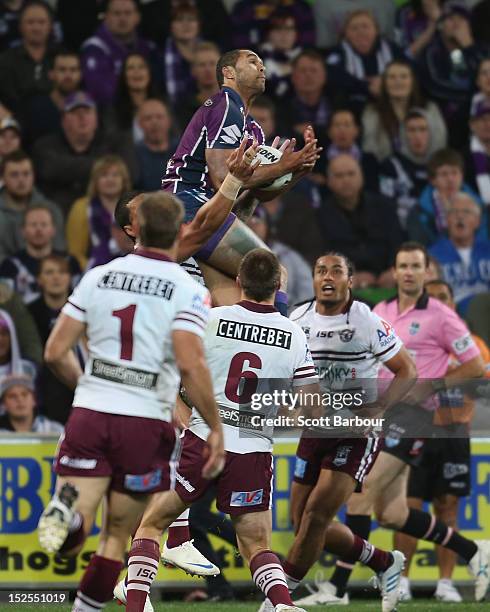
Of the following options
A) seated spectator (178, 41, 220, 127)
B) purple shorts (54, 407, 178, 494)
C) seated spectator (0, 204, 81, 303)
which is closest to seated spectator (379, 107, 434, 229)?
seated spectator (178, 41, 220, 127)

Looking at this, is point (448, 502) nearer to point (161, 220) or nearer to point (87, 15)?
point (161, 220)

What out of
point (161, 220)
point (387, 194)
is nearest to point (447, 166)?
point (387, 194)

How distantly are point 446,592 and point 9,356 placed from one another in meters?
4.43

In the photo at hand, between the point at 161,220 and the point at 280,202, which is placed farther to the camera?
the point at 280,202

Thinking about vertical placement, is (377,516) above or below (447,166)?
below

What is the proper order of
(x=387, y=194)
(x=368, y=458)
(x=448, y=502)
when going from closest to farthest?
(x=368, y=458) < (x=448, y=502) < (x=387, y=194)

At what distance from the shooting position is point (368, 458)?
10.4 metres

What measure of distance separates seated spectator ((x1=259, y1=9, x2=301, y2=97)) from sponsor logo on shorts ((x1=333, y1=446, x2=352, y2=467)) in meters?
6.67

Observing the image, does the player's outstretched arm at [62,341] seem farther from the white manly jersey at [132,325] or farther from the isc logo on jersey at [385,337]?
the isc logo on jersey at [385,337]

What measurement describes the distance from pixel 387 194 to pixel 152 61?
299 cm

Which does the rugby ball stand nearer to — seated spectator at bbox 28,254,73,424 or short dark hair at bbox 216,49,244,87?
short dark hair at bbox 216,49,244,87

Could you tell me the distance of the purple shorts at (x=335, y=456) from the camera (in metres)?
10.3

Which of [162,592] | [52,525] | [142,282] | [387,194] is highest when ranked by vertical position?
[387,194]

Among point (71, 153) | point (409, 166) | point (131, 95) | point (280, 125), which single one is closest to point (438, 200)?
point (409, 166)
